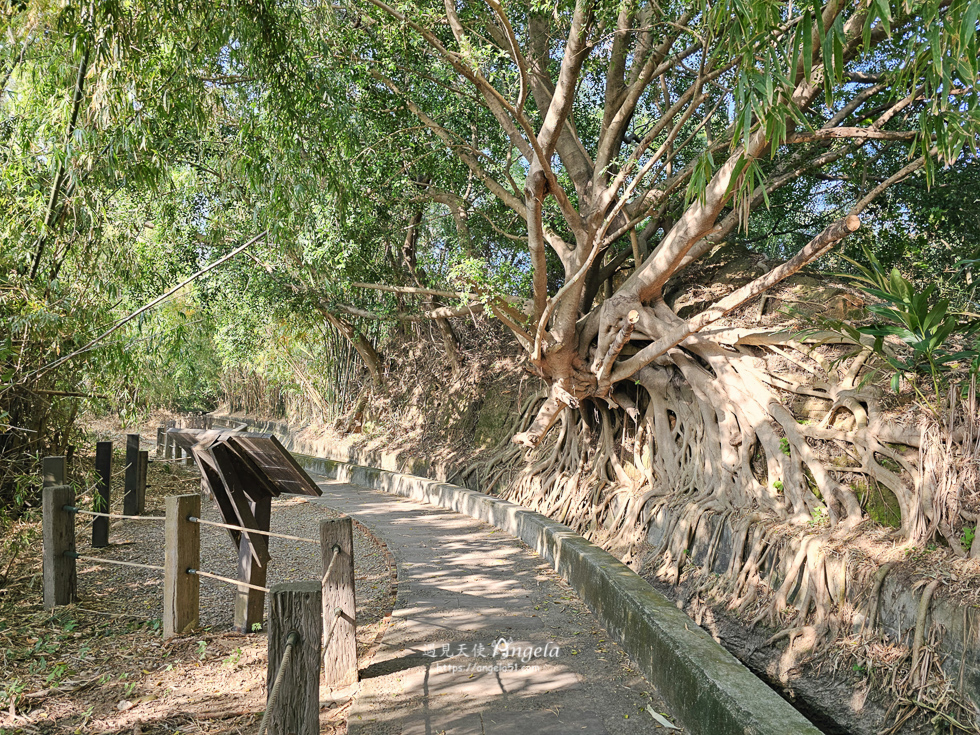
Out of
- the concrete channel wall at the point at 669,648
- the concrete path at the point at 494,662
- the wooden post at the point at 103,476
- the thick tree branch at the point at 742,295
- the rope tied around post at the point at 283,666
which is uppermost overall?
the thick tree branch at the point at 742,295

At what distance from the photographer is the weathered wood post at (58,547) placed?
212 inches

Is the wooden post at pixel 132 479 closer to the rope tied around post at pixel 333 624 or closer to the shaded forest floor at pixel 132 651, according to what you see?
the shaded forest floor at pixel 132 651

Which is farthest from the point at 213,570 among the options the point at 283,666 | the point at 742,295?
the point at 742,295

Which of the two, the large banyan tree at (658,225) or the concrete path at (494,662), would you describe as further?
the large banyan tree at (658,225)

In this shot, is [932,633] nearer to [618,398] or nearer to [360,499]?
[618,398]

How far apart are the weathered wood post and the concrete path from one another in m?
2.52

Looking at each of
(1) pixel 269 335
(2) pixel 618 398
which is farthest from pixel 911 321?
(1) pixel 269 335

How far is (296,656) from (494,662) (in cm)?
193

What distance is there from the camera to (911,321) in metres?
5.28

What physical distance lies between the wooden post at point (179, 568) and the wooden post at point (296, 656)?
2.26 meters

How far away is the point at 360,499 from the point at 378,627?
6.17 m

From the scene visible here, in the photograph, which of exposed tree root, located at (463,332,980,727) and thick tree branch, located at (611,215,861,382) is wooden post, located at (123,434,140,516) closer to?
exposed tree root, located at (463,332,980,727)

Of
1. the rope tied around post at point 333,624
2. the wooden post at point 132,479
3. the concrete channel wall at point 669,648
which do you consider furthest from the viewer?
the wooden post at point 132,479

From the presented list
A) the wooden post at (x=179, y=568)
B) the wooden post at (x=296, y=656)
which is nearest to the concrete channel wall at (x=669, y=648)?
the wooden post at (x=296, y=656)
